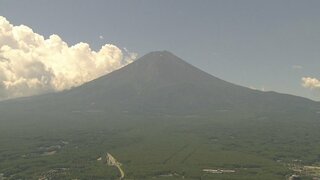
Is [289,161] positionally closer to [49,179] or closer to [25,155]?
[49,179]

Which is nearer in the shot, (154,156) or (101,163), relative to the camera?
(101,163)

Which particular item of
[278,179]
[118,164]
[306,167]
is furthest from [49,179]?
[306,167]

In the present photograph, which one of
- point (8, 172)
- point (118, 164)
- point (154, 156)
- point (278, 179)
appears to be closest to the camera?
point (278, 179)

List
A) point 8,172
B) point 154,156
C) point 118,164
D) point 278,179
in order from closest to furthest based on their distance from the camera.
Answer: point 278,179
point 8,172
point 118,164
point 154,156

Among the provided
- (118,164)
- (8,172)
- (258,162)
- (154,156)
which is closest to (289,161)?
(258,162)

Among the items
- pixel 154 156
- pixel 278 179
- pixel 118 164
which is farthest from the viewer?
pixel 154 156

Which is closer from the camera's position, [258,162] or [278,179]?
[278,179]

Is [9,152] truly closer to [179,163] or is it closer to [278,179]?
[179,163]

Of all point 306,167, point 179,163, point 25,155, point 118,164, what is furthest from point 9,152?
point 306,167
